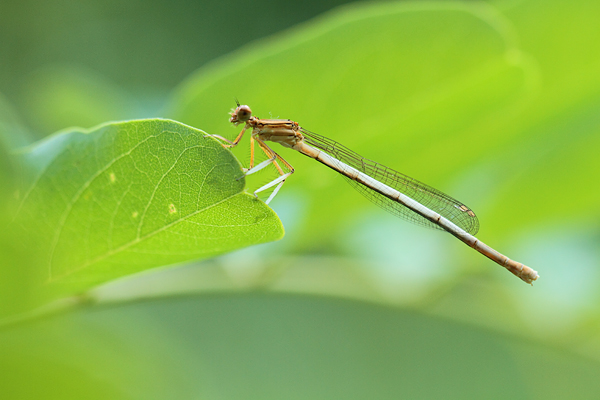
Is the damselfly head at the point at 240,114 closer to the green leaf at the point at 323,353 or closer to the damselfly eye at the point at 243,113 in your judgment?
the damselfly eye at the point at 243,113

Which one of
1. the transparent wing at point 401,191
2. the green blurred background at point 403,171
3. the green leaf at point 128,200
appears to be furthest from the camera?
the transparent wing at point 401,191

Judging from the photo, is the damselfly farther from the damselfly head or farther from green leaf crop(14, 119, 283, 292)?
green leaf crop(14, 119, 283, 292)

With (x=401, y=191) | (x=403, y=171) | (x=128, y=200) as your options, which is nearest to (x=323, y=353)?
(x=401, y=191)

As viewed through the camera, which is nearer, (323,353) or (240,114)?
(240,114)

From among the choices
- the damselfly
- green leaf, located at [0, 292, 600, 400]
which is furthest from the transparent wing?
green leaf, located at [0, 292, 600, 400]

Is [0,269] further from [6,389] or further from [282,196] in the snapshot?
[282,196]

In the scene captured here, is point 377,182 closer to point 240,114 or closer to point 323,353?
point 240,114

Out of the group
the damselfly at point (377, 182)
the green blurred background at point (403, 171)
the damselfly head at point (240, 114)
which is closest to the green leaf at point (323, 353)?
the green blurred background at point (403, 171)
